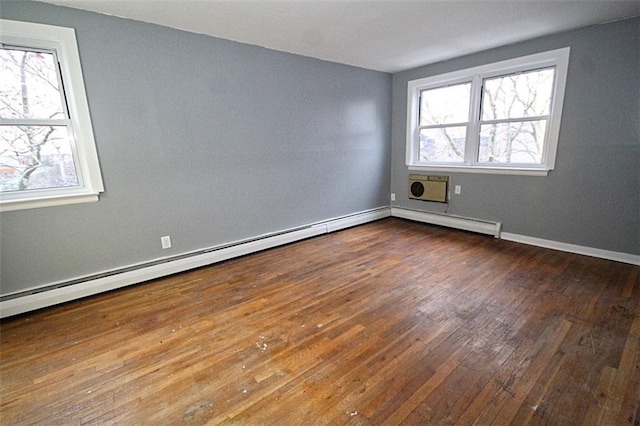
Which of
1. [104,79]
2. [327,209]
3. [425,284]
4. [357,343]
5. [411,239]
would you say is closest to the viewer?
[357,343]

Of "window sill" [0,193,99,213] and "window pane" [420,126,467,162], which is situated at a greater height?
"window pane" [420,126,467,162]

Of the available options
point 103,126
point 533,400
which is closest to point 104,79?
point 103,126

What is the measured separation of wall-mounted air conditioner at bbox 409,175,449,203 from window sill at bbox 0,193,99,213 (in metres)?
4.03

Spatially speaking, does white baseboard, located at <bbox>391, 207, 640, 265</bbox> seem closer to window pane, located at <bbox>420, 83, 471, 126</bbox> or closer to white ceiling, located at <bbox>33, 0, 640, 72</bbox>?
window pane, located at <bbox>420, 83, 471, 126</bbox>

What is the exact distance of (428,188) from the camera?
445 cm

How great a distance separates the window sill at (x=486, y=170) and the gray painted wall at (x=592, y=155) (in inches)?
2.9

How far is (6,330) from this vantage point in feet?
6.86

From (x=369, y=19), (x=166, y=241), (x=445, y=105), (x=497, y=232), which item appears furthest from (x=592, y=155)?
(x=166, y=241)

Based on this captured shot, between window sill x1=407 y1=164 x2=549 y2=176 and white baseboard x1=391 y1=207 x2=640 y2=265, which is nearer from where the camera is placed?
white baseboard x1=391 y1=207 x2=640 y2=265

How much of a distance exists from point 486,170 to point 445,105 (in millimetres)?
1146

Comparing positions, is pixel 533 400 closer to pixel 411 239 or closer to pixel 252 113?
pixel 411 239

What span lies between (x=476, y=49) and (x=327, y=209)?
2.71 metres

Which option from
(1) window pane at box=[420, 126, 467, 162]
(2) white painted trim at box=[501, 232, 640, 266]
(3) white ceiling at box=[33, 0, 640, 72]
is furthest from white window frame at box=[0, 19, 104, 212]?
(2) white painted trim at box=[501, 232, 640, 266]

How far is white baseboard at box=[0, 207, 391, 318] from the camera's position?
2.28 m
